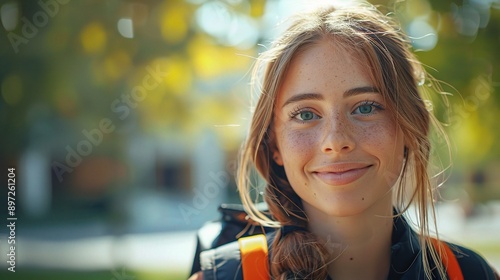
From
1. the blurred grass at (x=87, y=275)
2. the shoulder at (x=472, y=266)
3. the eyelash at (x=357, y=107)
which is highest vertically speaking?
the eyelash at (x=357, y=107)

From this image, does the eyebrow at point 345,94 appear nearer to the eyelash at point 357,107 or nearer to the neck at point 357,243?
the eyelash at point 357,107

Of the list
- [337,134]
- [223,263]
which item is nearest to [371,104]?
[337,134]

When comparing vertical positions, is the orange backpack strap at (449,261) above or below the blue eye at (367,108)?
below

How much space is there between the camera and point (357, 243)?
1904mm

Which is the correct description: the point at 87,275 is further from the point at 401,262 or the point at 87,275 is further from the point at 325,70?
the point at 325,70

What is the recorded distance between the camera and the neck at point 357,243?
6.20ft

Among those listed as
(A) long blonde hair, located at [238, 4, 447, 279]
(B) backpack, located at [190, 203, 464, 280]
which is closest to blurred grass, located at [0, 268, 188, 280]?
(B) backpack, located at [190, 203, 464, 280]

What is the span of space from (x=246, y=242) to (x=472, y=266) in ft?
2.15

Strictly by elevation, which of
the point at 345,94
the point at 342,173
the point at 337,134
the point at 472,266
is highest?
the point at 345,94

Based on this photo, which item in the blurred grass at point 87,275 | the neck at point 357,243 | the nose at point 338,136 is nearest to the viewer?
the nose at point 338,136

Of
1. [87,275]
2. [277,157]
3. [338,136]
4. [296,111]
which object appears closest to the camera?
[338,136]

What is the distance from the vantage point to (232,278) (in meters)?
1.78

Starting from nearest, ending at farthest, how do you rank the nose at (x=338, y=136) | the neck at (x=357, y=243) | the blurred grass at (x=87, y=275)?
1. the nose at (x=338, y=136)
2. the neck at (x=357, y=243)
3. the blurred grass at (x=87, y=275)

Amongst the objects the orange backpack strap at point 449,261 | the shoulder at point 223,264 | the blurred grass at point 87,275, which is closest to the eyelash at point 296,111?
the shoulder at point 223,264
